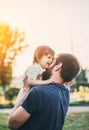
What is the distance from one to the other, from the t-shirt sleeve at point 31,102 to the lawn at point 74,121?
1770mm

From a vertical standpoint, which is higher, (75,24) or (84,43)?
(75,24)

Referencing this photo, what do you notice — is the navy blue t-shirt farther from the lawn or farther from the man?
the lawn

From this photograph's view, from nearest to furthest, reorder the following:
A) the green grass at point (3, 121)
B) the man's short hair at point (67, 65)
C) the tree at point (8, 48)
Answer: the man's short hair at point (67, 65) → the green grass at point (3, 121) → the tree at point (8, 48)

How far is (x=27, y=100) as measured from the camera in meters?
1.06

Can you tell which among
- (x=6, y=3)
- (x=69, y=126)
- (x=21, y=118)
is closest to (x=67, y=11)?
(x=6, y=3)

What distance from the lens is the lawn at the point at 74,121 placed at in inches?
110

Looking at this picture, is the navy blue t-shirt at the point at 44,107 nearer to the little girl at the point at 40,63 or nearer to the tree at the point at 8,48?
the little girl at the point at 40,63

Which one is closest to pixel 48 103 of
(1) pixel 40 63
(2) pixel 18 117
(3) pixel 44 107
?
(3) pixel 44 107

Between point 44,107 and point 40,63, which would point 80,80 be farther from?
point 44,107

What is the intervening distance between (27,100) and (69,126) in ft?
6.07

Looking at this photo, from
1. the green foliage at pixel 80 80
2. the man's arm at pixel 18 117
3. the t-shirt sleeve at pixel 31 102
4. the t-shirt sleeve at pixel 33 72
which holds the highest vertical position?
the t-shirt sleeve at pixel 33 72

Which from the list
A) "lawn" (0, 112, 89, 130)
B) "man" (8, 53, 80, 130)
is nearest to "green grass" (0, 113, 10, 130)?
"lawn" (0, 112, 89, 130)

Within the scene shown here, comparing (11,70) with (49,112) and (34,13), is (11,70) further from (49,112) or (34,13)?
(49,112)

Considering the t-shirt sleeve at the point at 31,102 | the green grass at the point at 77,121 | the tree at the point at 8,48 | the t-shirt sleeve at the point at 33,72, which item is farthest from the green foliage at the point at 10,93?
the t-shirt sleeve at the point at 31,102
